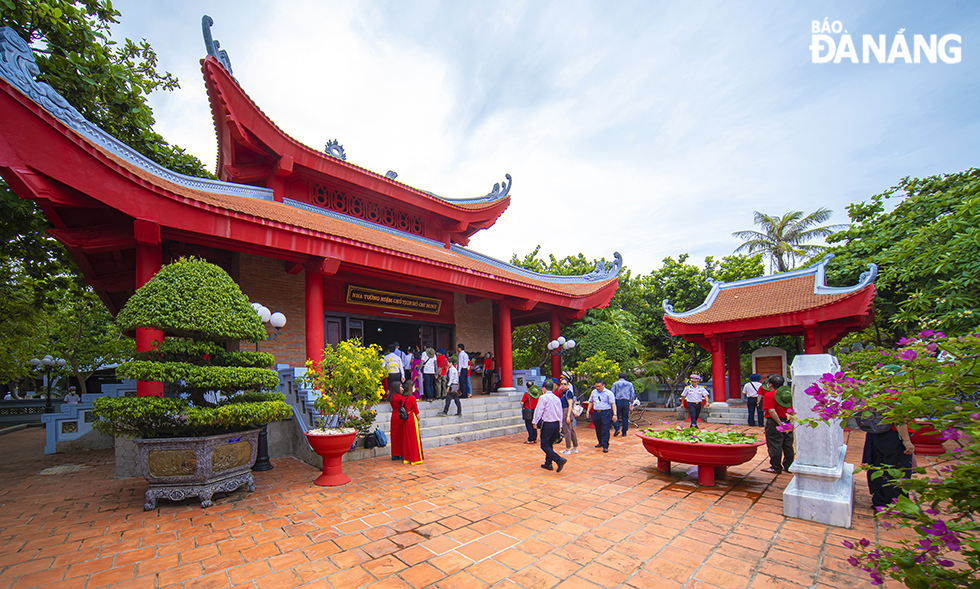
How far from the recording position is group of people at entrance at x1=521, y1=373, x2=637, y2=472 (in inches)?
266

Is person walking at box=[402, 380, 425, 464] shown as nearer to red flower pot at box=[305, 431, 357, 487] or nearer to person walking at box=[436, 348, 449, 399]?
red flower pot at box=[305, 431, 357, 487]

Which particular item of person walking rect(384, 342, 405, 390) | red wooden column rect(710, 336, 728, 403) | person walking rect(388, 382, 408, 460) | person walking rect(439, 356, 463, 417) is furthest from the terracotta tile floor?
red wooden column rect(710, 336, 728, 403)

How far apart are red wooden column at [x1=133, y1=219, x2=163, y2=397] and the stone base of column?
328 inches

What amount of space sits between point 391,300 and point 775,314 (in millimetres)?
11064

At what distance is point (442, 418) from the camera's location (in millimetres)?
9375

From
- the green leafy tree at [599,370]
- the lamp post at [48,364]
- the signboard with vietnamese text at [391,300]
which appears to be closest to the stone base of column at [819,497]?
the green leafy tree at [599,370]

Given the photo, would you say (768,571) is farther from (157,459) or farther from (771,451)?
(157,459)

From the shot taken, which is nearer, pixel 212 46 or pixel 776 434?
pixel 776 434

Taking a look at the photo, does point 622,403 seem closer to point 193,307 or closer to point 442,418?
point 442,418

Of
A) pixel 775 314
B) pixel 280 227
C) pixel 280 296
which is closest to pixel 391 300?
pixel 280 296

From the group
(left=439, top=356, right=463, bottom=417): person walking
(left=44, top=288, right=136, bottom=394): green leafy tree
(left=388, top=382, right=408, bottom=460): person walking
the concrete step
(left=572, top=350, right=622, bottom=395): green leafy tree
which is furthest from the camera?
(left=44, top=288, right=136, bottom=394): green leafy tree

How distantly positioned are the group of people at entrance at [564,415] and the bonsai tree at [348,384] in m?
2.61

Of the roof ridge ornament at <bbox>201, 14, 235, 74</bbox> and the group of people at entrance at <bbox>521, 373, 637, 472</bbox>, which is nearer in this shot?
the group of people at entrance at <bbox>521, 373, 637, 472</bbox>

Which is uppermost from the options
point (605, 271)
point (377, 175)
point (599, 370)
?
point (377, 175)
